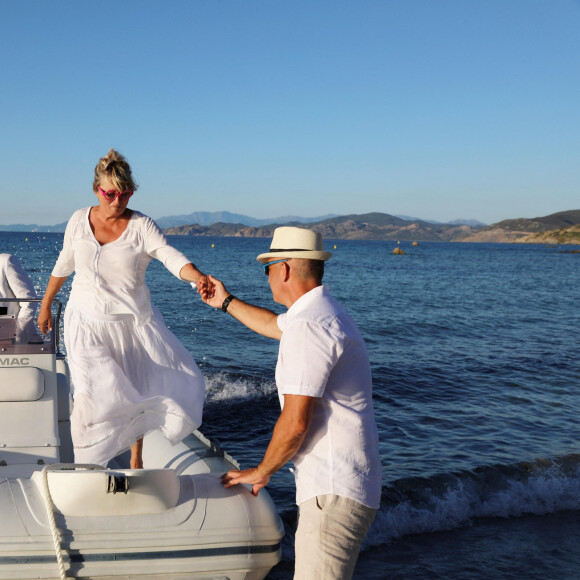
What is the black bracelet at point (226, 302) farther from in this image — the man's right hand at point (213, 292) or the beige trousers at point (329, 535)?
the beige trousers at point (329, 535)

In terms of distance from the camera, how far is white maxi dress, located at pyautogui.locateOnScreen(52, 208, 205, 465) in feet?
12.3

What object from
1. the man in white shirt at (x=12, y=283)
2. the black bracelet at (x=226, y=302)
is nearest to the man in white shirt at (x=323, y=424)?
the black bracelet at (x=226, y=302)

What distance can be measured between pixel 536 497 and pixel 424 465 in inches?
50.2

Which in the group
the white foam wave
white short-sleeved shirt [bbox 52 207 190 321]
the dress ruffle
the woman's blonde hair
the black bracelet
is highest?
the woman's blonde hair

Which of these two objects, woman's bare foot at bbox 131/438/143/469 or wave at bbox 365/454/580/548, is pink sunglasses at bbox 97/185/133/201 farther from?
wave at bbox 365/454/580/548

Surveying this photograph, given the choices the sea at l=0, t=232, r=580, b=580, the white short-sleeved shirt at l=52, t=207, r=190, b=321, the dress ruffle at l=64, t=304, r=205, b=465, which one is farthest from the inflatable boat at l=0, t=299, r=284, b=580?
the sea at l=0, t=232, r=580, b=580

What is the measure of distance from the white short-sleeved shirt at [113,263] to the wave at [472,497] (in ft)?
11.7

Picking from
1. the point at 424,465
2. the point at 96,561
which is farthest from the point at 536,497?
the point at 96,561

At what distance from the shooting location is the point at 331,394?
246 cm

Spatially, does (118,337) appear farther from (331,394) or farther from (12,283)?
(12,283)

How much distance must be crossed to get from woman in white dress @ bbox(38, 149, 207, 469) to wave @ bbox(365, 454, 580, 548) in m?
3.05

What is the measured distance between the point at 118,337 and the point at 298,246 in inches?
67.0

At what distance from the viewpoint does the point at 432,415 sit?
33.2ft

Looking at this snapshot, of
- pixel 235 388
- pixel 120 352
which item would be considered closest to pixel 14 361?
pixel 120 352
